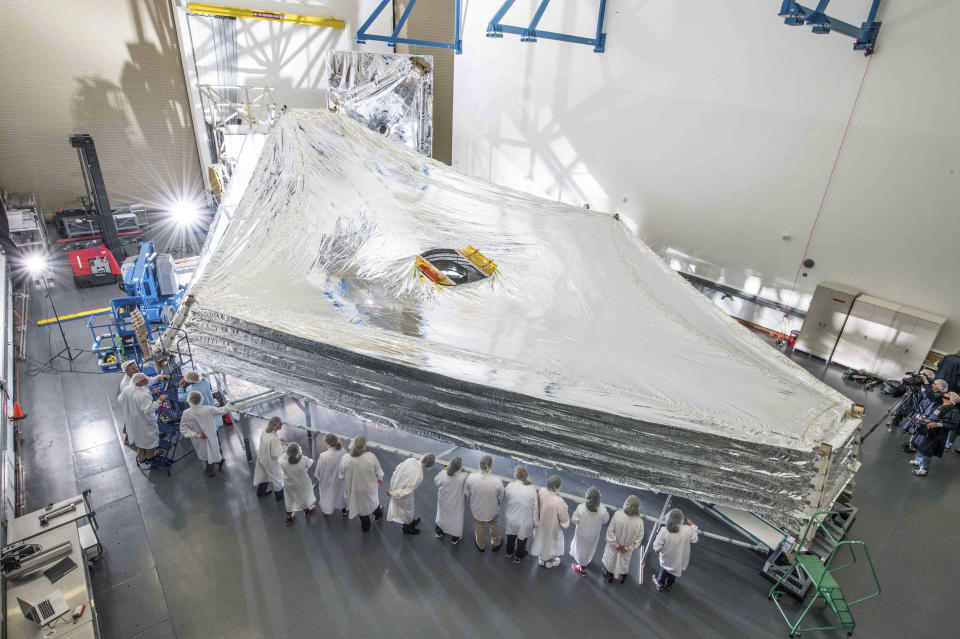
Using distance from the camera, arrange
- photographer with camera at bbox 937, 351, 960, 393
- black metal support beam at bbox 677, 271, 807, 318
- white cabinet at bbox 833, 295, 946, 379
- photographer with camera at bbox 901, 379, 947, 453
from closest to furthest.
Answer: photographer with camera at bbox 901, 379, 947, 453 < photographer with camera at bbox 937, 351, 960, 393 < white cabinet at bbox 833, 295, 946, 379 < black metal support beam at bbox 677, 271, 807, 318

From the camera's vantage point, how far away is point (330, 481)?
491 cm

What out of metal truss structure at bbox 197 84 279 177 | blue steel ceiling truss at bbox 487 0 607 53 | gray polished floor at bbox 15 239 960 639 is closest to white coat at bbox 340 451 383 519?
gray polished floor at bbox 15 239 960 639

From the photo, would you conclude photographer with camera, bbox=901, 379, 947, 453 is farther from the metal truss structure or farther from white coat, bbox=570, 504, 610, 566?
the metal truss structure

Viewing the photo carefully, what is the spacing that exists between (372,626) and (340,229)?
3724 millimetres

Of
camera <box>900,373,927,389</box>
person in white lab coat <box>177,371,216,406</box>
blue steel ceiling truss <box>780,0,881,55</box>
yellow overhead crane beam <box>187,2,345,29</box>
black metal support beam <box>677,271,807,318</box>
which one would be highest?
yellow overhead crane beam <box>187,2,345,29</box>

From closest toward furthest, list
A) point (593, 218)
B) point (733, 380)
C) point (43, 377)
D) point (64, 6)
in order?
1. point (733, 380)
2. point (593, 218)
3. point (43, 377)
4. point (64, 6)

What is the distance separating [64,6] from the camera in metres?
10.8

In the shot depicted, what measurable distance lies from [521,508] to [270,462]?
8.38ft

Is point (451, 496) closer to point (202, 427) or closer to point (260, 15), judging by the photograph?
point (202, 427)

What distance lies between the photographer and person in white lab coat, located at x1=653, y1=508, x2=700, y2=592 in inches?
167

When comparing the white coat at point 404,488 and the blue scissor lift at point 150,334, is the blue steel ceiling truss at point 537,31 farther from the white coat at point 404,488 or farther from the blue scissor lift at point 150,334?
the white coat at point 404,488

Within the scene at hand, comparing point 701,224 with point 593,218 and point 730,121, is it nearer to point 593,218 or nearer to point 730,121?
point 730,121

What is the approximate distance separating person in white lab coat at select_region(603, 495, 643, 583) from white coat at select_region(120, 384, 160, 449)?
16.0 ft

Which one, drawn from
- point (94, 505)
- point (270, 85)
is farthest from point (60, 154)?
point (94, 505)
